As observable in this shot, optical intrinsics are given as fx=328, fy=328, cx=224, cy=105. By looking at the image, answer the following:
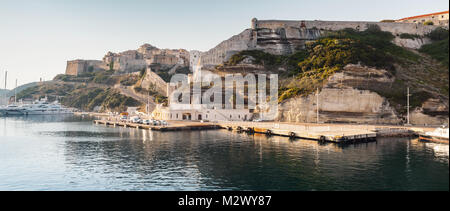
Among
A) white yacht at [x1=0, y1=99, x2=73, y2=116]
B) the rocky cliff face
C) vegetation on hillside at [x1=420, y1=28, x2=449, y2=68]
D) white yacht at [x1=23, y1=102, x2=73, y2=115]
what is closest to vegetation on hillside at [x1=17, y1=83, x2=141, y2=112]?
white yacht at [x1=23, y1=102, x2=73, y2=115]

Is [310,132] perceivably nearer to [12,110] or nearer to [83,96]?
[12,110]

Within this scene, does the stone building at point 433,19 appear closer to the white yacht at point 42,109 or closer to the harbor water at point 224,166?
the harbor water at point 224,166

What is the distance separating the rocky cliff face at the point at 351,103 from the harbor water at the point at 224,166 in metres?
14.4

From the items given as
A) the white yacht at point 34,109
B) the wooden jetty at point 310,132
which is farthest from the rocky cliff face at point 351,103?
the white yacht at point 34,109

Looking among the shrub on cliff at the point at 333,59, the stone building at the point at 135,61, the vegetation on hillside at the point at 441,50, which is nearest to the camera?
the vegetation on hillside at the point at 441,50

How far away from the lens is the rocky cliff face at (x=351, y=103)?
2156 inches

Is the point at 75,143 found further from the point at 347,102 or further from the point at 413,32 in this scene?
the point at 413,32

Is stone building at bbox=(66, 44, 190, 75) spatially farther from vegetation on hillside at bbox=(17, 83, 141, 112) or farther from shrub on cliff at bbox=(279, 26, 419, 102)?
shrub on cliff at bbox=(279, 26, 419, 102)

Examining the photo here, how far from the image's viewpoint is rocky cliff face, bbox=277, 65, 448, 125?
54750 mm

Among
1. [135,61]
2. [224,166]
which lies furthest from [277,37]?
[135,61]

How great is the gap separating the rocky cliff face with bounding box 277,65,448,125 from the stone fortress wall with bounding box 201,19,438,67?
33.2 metres

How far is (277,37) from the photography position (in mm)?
94750
